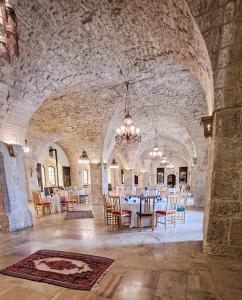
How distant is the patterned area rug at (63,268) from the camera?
8.19ft

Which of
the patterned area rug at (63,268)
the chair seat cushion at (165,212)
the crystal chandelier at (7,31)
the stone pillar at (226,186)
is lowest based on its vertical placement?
the patterned area rug at (63,268)

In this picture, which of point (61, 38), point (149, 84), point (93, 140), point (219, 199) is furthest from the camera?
point (93, 140)

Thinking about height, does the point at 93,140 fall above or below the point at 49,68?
below

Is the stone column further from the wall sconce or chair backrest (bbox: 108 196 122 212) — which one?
chair backrest (bbox: 108 196 122 212)

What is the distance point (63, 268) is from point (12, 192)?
2847 millimetres

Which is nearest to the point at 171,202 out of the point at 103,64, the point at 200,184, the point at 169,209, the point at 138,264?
the point at 169,209

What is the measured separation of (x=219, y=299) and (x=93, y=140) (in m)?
7.24

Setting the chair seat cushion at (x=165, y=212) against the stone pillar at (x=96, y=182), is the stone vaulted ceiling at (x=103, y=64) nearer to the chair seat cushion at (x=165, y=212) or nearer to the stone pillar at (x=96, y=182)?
the stone pillar at (x=96, y=182)

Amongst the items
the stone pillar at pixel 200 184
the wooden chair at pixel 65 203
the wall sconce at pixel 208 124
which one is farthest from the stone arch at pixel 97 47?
the stone pillar at pixel 200 184

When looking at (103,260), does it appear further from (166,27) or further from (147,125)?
(147,125)

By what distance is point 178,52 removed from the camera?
11.8ft

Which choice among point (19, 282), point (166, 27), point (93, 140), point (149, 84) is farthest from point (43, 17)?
point (93, 140)

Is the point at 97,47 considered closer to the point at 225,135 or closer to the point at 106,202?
the point at 225,135

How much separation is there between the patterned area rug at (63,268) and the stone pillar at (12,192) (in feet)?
6.14
